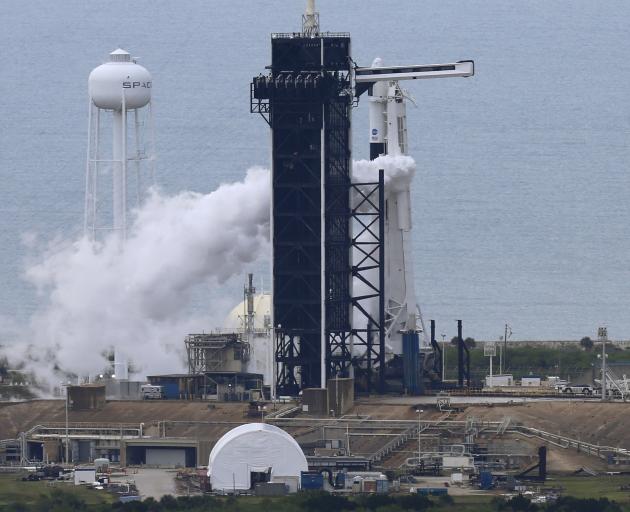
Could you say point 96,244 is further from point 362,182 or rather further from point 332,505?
point 332,505

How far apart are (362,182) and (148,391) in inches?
631

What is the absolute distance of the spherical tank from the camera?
582 ft

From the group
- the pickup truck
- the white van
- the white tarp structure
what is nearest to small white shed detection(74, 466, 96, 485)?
the white tarp structure

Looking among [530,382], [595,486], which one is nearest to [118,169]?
[530,382]

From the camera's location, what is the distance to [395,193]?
16762 cm

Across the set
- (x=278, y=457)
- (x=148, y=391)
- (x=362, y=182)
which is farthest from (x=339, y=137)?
(x=278, y=457)

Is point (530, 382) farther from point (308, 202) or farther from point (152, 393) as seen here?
point (152, 393)

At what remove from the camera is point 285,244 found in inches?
6353

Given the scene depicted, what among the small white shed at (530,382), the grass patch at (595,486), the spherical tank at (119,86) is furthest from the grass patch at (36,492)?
the spherical tank at (119,86)

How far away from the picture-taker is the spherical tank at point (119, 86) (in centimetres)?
17738

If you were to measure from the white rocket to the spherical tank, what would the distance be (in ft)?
54.1

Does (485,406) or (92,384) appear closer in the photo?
(485,406)

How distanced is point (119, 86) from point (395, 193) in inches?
770

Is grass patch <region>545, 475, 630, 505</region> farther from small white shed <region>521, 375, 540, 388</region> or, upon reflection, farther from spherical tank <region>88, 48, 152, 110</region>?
spherical tank <region>88, 48, 152, 110</region>
